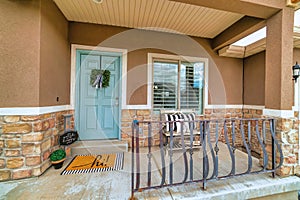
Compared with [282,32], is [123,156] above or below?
below

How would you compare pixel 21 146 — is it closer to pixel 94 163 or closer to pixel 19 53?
pixel 94 163

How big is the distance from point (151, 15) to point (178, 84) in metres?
1.61

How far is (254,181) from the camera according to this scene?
72.9 inches

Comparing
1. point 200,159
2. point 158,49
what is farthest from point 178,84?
point 200,159

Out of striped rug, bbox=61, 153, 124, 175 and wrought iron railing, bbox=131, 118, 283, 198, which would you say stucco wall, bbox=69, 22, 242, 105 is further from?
wrought iron railing, bbox=131, 118, 283, 198

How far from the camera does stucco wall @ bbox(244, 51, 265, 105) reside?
11.2ft

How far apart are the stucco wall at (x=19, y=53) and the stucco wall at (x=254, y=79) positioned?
448 centimetres

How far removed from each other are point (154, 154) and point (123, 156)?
23.7 inches

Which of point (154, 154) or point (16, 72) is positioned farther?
point (154, 154)

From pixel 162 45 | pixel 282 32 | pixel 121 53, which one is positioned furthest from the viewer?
pixel 162 45

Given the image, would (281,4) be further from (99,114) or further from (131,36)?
(99,114)

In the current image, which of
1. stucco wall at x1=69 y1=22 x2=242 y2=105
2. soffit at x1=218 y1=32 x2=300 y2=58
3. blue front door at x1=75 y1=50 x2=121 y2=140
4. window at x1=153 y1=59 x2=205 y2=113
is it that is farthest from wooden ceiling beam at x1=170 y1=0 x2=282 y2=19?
blue front door at x1=75 y1=50 x2=121 y2=140

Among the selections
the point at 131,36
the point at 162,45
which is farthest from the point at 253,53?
the point at 131,36

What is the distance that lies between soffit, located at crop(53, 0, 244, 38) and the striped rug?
267cm
